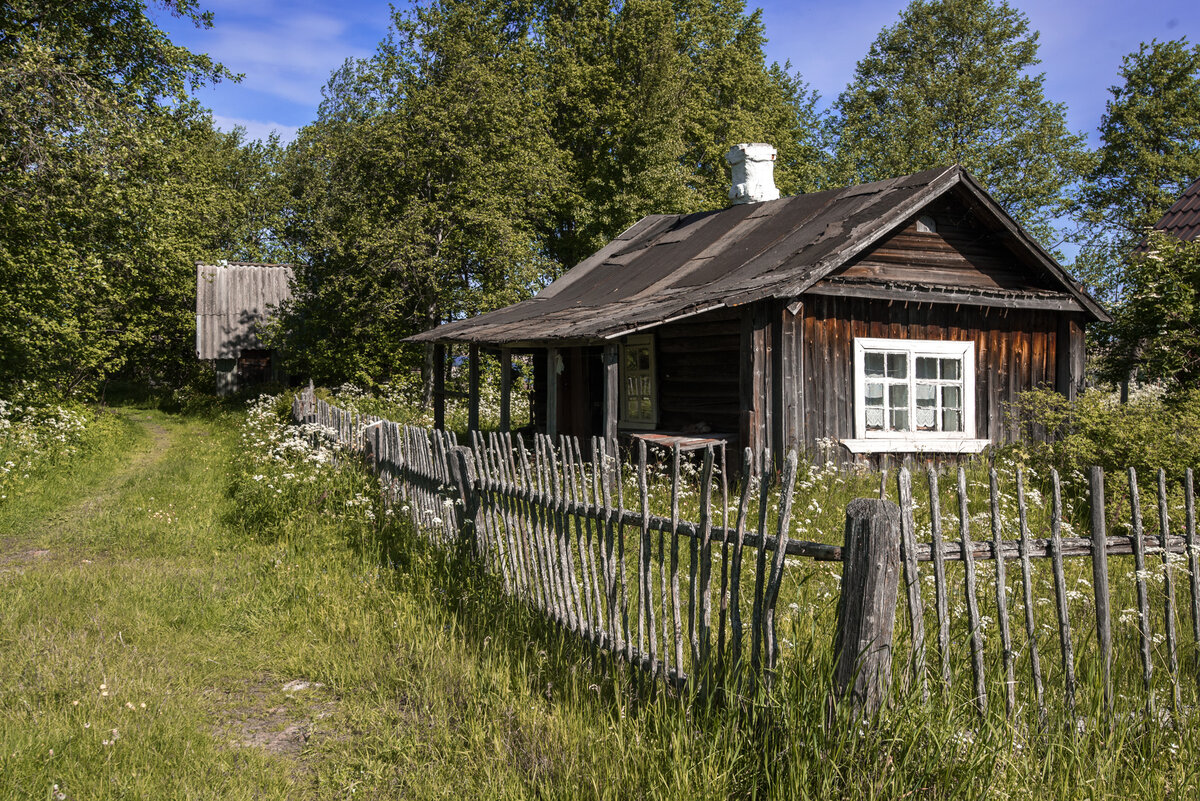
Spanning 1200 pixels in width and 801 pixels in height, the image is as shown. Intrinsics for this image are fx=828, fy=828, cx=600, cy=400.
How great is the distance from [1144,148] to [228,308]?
35.3 metres

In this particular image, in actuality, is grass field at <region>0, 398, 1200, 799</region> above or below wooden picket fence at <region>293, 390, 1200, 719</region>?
below

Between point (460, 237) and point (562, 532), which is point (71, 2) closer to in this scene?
point (460, 237)

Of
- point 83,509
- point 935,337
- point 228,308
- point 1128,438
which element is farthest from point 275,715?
point 228,308

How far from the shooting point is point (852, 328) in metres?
11.7

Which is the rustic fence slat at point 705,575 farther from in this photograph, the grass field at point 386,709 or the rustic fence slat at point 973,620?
the rustic fence slat at point 973,620

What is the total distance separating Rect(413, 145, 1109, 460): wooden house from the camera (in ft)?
36.6

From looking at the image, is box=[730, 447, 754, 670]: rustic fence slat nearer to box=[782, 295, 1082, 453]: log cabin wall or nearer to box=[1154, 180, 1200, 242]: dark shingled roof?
box=[782, 295, 1082, 453]: log cabin wall

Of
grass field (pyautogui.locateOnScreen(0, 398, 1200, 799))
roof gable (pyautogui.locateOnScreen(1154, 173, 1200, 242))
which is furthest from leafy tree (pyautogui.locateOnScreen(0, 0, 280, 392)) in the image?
roof gable (pyautogui.locateOnScreen(1154, 173, 1200, 242))

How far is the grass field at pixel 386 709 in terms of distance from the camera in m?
2.85

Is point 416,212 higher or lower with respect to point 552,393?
higher

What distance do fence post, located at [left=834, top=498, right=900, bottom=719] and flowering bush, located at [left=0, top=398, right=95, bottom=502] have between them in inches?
400

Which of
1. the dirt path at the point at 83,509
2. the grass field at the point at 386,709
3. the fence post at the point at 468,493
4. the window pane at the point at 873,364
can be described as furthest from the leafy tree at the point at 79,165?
the window pane at the point at 873,364

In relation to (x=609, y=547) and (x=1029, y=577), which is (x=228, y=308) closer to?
(x=609, y=547)

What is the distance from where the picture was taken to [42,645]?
5.07 metres
